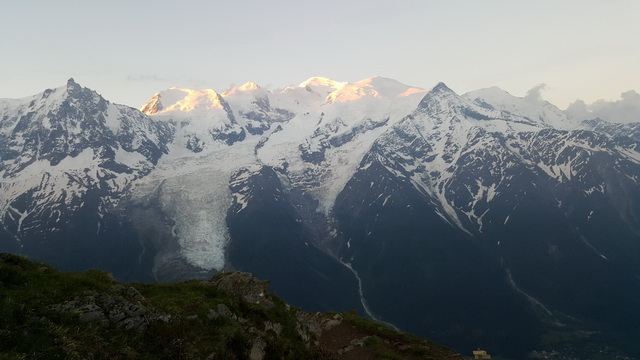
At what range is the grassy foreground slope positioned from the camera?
21594 millimetres

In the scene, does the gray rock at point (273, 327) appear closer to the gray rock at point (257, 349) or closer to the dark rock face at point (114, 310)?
the gray rock at point (257, 349)

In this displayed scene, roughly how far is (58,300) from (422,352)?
3450cm

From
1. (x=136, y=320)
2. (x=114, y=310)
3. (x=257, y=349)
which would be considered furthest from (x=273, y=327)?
(x=114, y=310)

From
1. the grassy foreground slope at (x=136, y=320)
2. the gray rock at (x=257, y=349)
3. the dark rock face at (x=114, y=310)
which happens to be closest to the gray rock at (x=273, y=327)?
the grassy foreground slope at (x=136, y=320)

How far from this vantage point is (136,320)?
26.1m

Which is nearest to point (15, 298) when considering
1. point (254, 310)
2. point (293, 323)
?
point (254, 310)

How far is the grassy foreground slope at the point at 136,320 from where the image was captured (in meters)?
21.6

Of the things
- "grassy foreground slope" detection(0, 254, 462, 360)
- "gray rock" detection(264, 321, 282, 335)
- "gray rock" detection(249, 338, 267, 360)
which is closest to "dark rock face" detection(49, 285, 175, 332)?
"grassy foreground slope" detection(0, 254, 462, 360)

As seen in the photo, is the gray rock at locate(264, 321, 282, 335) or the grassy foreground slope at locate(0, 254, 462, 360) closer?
the grassy foreground slope at locate(0, 254, 462, 360)

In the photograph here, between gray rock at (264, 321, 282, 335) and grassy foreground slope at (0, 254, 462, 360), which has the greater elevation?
grassy foreground slope at (0, 254, 462, 360)

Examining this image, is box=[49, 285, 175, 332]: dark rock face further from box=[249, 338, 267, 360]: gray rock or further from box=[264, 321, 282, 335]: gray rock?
box=[264, 321, 282, 335]: gray rock

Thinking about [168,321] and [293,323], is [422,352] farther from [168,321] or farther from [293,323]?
[168,321]

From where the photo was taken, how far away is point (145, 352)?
23875mm

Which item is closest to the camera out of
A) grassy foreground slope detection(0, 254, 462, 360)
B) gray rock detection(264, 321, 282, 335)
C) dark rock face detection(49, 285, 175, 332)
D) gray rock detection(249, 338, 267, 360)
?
grassy foreground slope detection(0, 254, 462, 360)
